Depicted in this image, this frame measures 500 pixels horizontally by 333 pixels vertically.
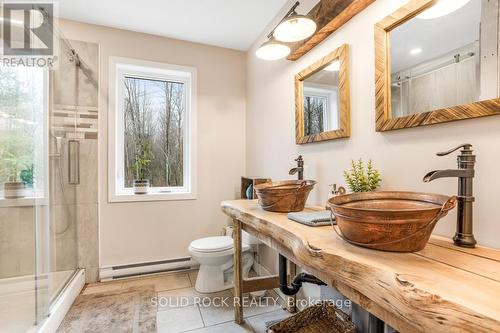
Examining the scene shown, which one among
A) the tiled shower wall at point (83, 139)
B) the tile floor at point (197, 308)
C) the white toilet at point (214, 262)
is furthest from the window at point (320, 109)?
the tiled shower wall at point (83, 139)

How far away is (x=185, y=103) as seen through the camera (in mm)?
2875

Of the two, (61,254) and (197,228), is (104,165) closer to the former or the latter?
(61,254)

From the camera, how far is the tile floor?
1759 mm

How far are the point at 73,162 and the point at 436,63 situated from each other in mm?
2721

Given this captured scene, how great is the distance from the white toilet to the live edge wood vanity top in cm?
129

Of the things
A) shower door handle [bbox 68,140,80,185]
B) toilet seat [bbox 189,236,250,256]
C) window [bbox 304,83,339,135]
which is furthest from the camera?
shower door handle [bbox 68,140,80,185]

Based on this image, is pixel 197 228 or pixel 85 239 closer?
pixel 85 239

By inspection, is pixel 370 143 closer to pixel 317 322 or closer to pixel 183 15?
pixel 317 322

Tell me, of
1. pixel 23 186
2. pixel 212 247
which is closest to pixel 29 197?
pixel 23 186

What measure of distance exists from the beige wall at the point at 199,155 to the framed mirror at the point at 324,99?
1184 mm

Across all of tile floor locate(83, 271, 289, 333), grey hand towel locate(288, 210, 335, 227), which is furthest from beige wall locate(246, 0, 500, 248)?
tile floor locate(83, 271, 289, 333)

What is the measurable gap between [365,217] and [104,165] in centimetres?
246

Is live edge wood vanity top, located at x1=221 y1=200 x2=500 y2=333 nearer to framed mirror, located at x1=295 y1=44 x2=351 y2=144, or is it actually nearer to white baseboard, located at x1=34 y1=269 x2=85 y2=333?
framed mirror, located at x1=295 y1=44 x2=351 y2=144

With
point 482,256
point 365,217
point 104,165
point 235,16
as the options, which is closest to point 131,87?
point 104,165
